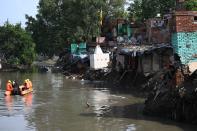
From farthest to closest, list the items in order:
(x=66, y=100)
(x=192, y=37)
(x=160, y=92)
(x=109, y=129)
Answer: (x=66, y=100) → (x=192, y=37) → (x=160, y=92) → (x=109, y=129)

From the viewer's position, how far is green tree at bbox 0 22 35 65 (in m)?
62.4

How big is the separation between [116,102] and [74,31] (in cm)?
3717

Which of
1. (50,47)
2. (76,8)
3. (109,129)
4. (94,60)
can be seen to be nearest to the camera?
(109,129)

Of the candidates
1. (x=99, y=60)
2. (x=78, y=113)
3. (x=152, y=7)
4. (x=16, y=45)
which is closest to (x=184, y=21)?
(x=78, y=113)

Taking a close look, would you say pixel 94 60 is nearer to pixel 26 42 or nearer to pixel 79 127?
pixel 26 42

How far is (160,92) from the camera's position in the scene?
846 inches

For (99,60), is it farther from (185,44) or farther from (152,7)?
(185,44)

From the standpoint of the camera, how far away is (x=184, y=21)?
25469mm

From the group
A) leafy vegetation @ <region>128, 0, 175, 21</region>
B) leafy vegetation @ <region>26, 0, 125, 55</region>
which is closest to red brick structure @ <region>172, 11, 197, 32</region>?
leafy vegetation @ <region>128, 0, 175, 21</region>

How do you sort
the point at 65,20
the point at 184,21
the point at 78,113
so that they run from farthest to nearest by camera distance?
the point at 65,20, the point at 184,21, the point at 78,113

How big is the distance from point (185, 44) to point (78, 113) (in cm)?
697

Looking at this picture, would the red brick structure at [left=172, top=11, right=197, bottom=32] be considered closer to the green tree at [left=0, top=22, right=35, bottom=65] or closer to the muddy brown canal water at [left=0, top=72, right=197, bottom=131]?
the muddy brown canal water at [left=0, top=72, right=197, bottom=131]

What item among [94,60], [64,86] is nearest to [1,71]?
[94,60]

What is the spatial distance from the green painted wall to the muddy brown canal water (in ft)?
11.7
